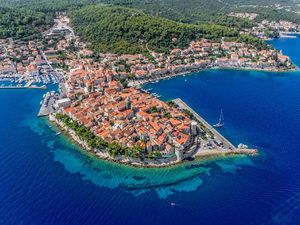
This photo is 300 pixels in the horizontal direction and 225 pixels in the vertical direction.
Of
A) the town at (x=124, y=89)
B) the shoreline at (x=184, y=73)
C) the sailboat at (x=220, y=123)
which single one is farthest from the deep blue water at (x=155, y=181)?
the shoreline at (x=184, y=73)

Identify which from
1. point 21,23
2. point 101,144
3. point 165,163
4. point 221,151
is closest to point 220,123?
point 221,151

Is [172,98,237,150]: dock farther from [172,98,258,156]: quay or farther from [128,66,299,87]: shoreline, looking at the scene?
[128,66,299,87]: shoreline

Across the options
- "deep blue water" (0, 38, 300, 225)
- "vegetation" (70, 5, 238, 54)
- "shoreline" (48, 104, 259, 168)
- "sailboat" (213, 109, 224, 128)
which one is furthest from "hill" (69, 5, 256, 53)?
"shoreline" (48, 104, 259, 168)

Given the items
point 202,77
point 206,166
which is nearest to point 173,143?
point 206,166

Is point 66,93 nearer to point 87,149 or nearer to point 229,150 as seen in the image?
point 87,149

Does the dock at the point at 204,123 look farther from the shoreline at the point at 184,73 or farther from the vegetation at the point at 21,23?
the vegetation at the point at 21,23
